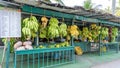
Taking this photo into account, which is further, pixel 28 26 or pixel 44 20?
pixel 44 20

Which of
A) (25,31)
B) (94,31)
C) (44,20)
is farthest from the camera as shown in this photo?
(94,31)

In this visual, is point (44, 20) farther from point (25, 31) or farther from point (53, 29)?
point (25, 31)

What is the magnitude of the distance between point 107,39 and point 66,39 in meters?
5.46

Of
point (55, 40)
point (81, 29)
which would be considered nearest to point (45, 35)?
point (55, 40)

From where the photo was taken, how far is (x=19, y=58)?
8070 millimetres

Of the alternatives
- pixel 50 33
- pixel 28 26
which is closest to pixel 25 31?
pixel 28 26

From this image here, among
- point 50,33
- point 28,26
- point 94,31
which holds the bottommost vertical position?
point 50,33

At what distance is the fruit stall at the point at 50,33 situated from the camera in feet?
19.9

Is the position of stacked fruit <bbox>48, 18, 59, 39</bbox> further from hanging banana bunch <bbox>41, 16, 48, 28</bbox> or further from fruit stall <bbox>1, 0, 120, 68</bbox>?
hanging banana bunch <bbox>41, 16, 48, 28</bbox>

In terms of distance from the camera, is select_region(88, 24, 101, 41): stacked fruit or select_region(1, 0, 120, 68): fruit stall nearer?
select_region(1, 0, 120, 68): fruit stall

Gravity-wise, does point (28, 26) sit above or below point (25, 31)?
above

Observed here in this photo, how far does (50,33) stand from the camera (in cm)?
685

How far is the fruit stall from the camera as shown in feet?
19.9

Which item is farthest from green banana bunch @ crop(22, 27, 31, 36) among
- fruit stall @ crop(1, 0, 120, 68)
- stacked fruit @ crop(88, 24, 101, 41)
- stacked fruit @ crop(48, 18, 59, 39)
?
stacked fruit @ crop(88, 24, 101, 41)
